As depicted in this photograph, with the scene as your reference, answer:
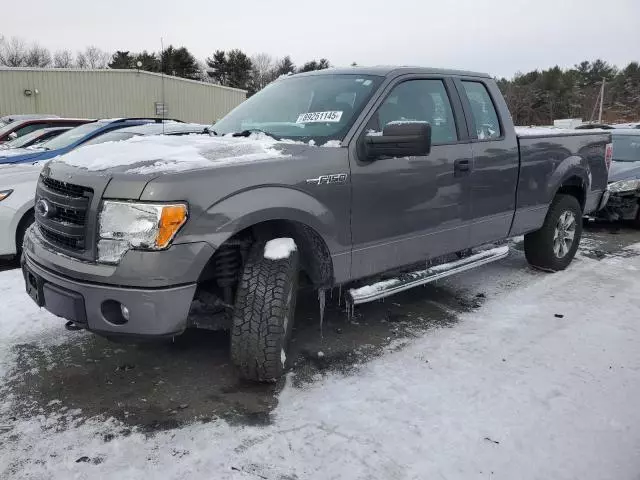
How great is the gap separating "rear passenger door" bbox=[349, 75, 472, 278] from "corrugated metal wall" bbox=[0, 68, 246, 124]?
78.1 feet

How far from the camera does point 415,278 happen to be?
387 cm

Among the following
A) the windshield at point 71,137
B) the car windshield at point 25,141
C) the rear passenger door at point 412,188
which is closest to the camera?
the rear passenger door at point 412,188

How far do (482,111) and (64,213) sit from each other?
11.0 ft

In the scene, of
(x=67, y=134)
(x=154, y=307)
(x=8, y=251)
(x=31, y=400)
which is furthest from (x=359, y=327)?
(x=67, y=134)

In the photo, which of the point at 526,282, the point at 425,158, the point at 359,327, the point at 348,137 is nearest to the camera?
the point at 348,137

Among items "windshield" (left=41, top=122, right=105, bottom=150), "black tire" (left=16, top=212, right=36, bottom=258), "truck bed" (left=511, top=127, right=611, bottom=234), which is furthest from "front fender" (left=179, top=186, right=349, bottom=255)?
"windshield" (left=41, top=122, right=105, bottom=150)

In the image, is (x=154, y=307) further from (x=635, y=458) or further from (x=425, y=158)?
(x=635, y=458)

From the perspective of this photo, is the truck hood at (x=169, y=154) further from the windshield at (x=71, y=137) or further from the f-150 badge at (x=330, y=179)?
the windshield at (x=71, y=137)

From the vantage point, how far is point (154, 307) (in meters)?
2.58

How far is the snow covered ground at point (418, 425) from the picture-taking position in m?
2.36

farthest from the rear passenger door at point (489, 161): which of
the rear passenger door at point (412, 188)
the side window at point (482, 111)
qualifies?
the rear passenger door at point (412, 188)

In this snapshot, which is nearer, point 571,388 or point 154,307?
point 154,307

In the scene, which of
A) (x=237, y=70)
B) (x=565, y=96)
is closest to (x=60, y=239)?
(x=237, y=70)

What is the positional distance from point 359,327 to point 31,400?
222cm
